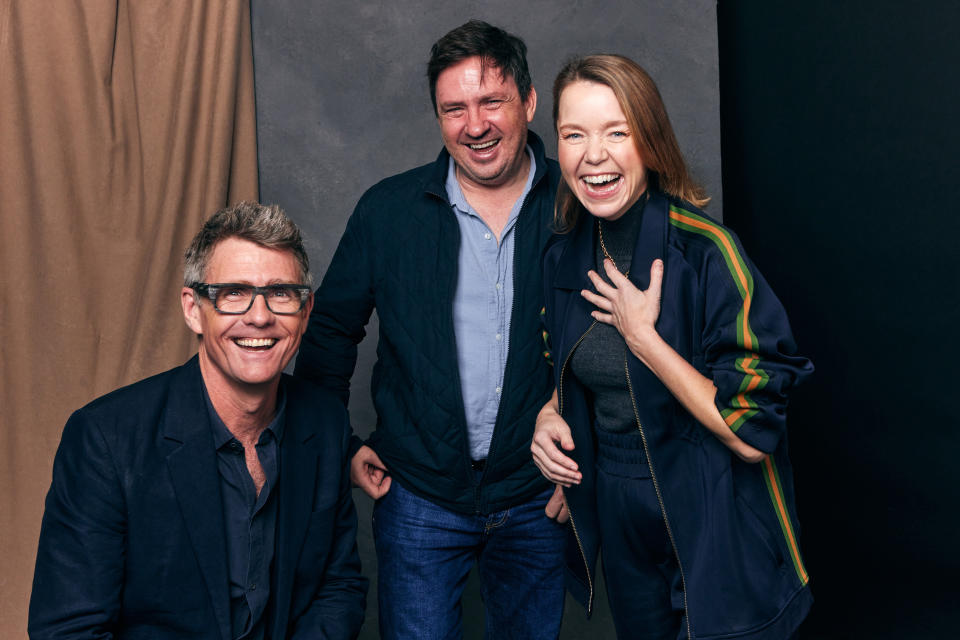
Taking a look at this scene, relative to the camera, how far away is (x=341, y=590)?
6.59 feet

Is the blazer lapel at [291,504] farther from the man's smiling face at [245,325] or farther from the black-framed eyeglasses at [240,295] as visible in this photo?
the black-framed eyeglasses at [240,295]

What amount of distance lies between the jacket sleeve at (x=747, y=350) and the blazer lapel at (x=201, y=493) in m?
1.00

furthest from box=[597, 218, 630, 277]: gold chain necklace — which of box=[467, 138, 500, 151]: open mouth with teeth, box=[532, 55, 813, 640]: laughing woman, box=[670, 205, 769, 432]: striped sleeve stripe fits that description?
box=[467, 138, 500, 151]: open mouth with teeth

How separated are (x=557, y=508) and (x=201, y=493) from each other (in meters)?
0.89

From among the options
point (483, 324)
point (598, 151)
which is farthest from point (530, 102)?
point (598, 151)

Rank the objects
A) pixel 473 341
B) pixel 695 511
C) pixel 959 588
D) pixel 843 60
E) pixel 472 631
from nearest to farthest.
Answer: pixel 695 511 < pixel 473 341 < pixel 959 588 < pixel 843 60 < pixel 472 631

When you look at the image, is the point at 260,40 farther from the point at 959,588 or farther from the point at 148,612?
the point at 959,588

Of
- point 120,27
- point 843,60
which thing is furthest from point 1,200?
point 843,60

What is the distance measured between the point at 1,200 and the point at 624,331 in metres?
2.36

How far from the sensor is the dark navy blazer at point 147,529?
5.58 feet

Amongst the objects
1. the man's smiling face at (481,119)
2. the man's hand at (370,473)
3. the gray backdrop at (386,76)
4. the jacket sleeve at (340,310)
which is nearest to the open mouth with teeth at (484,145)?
the man's smiling face at (481,119)

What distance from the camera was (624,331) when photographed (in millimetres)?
1729

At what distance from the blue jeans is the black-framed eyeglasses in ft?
2.34

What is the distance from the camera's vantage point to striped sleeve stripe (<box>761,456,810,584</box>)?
5.60 ft
